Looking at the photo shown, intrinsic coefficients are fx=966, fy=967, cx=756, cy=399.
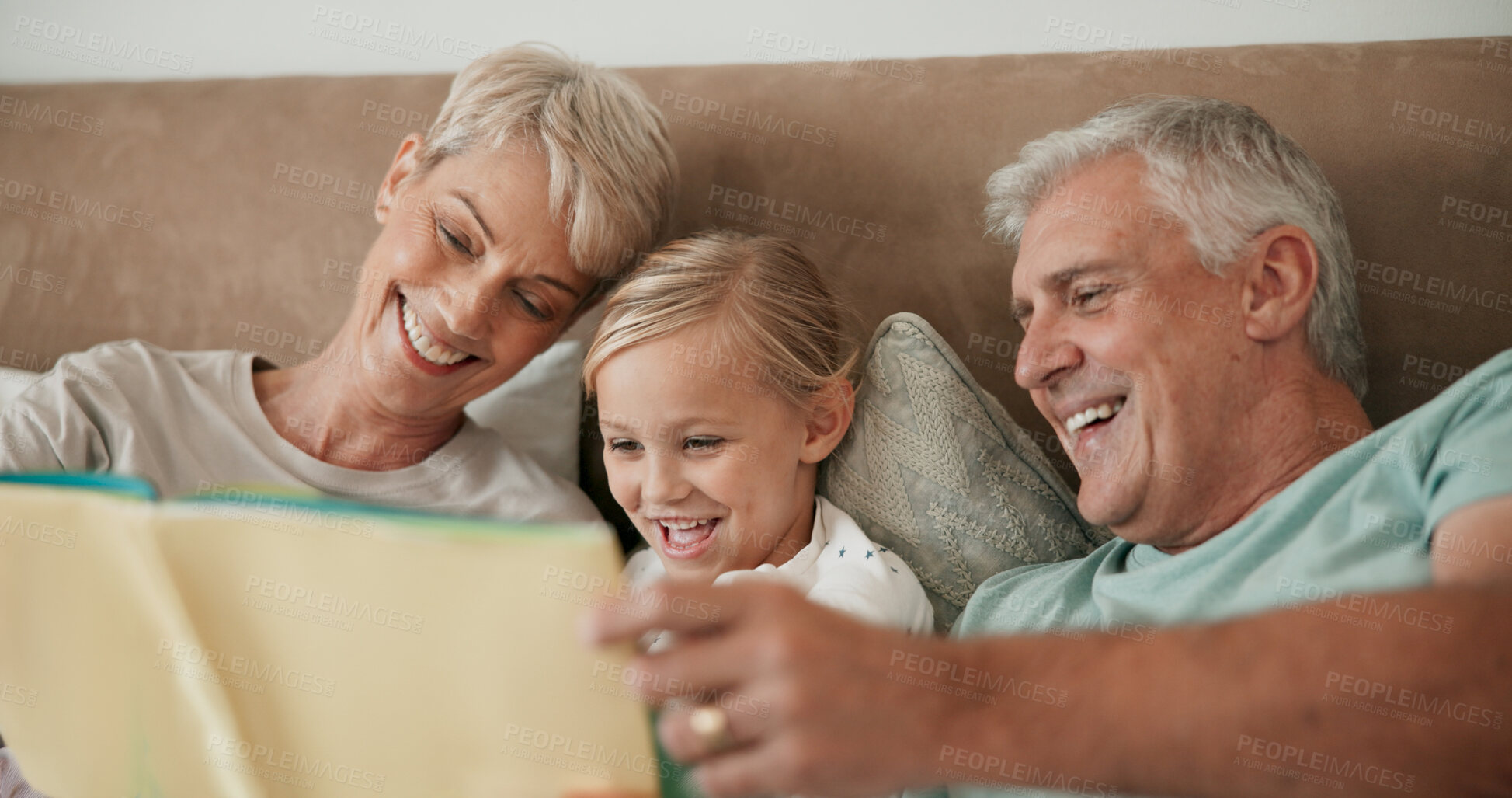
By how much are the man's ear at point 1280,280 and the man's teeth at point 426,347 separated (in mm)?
1017

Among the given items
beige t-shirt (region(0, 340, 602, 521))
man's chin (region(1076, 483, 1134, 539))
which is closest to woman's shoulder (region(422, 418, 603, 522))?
beige t-shirt (region(0, 340, 602, 521))

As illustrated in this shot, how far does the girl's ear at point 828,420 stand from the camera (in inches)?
49.9

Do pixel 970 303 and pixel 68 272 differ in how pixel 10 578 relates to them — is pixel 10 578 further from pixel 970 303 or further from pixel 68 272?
pixel 68 272

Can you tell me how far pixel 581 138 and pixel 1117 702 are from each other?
105cm

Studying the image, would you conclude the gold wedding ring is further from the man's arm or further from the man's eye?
the man's eye

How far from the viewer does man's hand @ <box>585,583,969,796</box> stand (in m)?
0.61

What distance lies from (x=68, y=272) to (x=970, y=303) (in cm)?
172

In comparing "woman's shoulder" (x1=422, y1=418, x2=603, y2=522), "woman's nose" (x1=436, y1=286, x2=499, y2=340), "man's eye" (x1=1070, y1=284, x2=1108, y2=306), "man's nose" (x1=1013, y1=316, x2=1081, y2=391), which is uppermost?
"man's eye" (x1=1070, y1=284, x2=1108, y2=306)

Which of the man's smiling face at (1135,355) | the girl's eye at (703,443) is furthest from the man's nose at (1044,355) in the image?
the girl's eye at (703,443)

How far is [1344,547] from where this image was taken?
85 centimetres

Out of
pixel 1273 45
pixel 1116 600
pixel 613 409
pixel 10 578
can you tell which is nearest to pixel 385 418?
pixel 613 409

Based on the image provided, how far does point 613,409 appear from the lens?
4.02 ft

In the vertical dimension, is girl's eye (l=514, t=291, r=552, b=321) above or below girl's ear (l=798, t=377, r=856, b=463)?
above

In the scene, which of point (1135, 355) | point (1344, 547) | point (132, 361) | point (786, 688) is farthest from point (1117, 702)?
point (132, 361)
